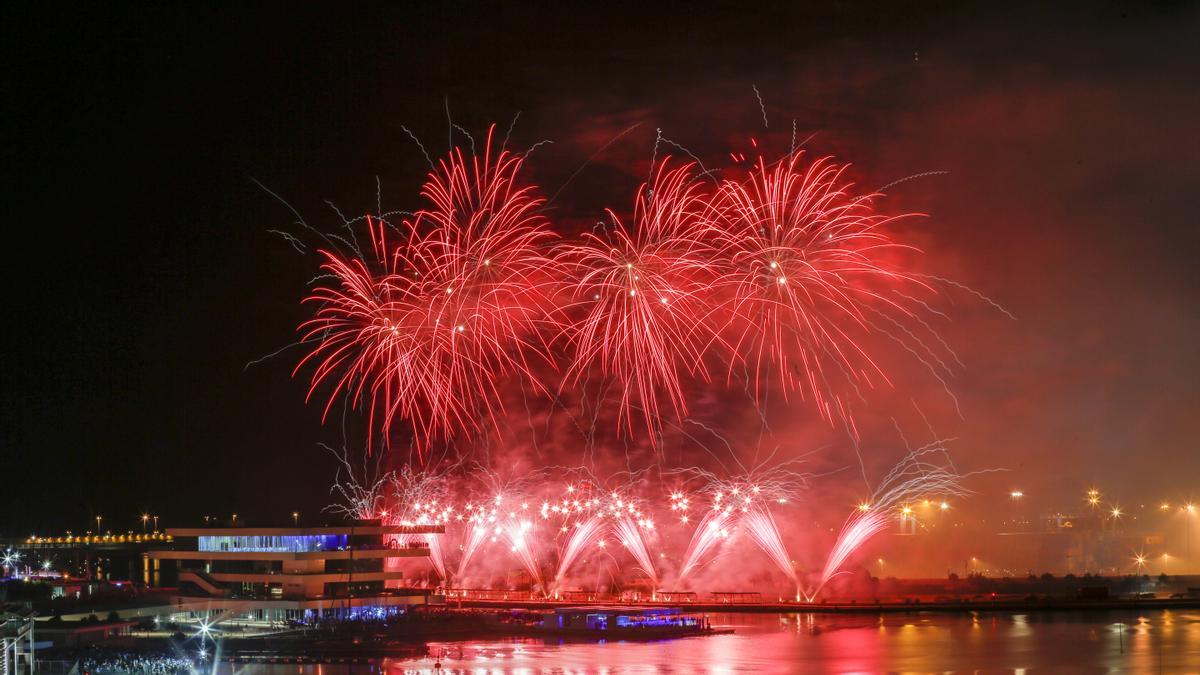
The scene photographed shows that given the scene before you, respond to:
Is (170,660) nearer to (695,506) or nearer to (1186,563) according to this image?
(695,506)

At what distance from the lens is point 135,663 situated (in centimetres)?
4094

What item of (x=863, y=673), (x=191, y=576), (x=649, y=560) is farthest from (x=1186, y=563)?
(x=191, y=576)

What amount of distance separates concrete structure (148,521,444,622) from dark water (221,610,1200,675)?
424 inches

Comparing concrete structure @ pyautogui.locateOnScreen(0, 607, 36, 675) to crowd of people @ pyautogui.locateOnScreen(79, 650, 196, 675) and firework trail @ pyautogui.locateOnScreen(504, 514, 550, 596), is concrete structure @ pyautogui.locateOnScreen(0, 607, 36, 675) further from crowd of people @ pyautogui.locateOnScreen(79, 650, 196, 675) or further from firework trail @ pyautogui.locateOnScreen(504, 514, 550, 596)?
firework trail @ pyautogui.locateOnScreen(504, 514, 550, 596)

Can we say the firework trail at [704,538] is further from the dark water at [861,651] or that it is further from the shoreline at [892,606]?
the dark water at [861,651]

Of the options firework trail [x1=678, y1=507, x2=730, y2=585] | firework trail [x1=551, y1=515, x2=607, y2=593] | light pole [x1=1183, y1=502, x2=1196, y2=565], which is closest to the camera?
firework trail [x1=678, y1=507, x2=730, y2=585]

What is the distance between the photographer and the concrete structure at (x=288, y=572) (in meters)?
57.8

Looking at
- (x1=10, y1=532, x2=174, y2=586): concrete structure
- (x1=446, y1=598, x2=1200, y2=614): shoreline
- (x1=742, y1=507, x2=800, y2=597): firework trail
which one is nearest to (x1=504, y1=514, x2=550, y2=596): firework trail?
(x1=446, y1=598, x2=1200, y2=614): shoreline

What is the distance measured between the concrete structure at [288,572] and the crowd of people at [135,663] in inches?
504

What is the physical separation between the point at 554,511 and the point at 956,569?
40.9 meters

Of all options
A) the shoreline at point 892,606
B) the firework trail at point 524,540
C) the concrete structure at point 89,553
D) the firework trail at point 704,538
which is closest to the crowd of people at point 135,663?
the shoreline at point 892,606

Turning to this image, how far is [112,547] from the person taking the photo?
327 feet

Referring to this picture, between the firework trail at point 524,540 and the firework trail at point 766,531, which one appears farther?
the firework trail at point 524,540

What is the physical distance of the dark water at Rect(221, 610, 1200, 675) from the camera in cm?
4141
